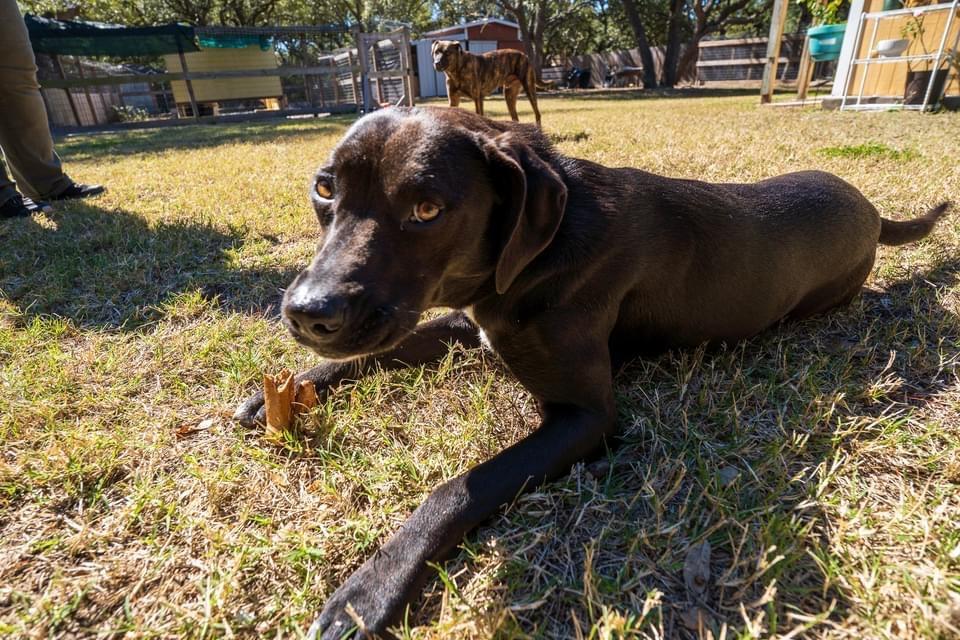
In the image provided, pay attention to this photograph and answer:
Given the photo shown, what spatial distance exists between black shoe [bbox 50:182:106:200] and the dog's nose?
5.92 metres

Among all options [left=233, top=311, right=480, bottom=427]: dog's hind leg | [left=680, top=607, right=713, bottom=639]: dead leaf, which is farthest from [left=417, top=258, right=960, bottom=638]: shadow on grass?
[left=233, top=311, right=480, bottom=427]: dog's hind leg

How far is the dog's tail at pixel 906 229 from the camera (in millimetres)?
3027

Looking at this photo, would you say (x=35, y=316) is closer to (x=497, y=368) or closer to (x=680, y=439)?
(x=497, y=368)

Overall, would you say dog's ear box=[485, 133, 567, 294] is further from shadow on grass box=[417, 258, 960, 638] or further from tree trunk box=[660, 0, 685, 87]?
tree trunk box=[660, 0, 685, 87]

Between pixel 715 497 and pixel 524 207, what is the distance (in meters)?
1.13

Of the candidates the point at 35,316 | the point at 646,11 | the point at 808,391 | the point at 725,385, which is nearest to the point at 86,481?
the point at 35,316

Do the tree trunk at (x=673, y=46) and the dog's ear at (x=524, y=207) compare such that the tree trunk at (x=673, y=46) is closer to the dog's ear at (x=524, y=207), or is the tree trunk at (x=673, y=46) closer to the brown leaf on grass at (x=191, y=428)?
the dog's ear at (x=524, y=207)

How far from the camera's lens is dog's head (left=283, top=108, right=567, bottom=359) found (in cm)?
161

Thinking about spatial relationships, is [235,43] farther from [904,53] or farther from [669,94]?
[904,53]

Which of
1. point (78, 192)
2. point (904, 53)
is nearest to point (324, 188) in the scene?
point (78, 192)

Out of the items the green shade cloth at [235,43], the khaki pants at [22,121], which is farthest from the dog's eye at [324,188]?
the green shade cloth at [235,43]

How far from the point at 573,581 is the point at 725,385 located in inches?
47.4

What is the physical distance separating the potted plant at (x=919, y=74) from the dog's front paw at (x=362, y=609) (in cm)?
1366

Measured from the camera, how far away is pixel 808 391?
2.17 m
